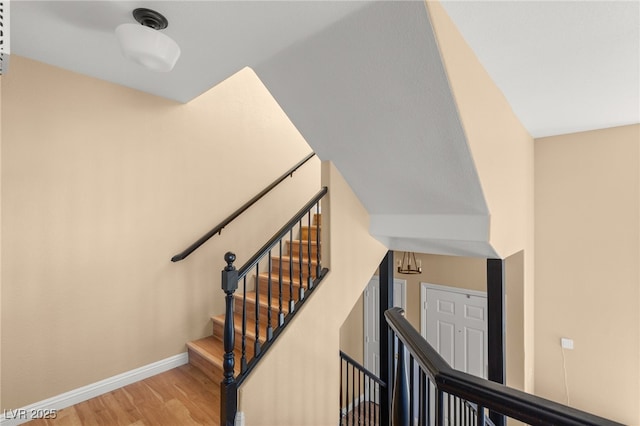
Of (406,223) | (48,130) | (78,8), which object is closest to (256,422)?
(406,223)

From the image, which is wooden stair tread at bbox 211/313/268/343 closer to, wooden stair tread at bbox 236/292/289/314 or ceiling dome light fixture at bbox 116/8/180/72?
wooden stair tread at bbox 236/292/289/314

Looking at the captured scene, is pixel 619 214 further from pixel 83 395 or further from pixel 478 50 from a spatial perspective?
pixel 83 395

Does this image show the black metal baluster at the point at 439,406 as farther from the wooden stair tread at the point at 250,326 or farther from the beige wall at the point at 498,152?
the wooden stair tread at the point at 250,326

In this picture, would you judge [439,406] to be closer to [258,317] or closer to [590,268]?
[258,317]

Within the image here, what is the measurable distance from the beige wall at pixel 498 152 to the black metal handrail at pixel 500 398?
1.34 m

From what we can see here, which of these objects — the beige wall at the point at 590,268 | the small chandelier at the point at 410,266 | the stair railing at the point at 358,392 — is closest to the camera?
the stair railing at the point at 358,392

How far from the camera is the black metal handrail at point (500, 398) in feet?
2.13

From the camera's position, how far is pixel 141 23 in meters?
1.69

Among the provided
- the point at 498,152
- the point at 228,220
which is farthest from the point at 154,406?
the point at 498,152

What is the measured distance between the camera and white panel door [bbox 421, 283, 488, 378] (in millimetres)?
4320

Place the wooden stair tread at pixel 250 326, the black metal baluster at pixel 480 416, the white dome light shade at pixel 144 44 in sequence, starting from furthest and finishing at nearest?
the wooden stair tread at pixel 250 326, the white dome light shade at pixel 144 44, the black metal baluster at pixel 480 416

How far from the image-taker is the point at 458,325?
4.51 metres

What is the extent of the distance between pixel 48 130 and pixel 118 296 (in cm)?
127

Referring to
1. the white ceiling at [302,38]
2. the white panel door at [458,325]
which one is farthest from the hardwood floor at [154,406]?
the white panel door at [458,325]
